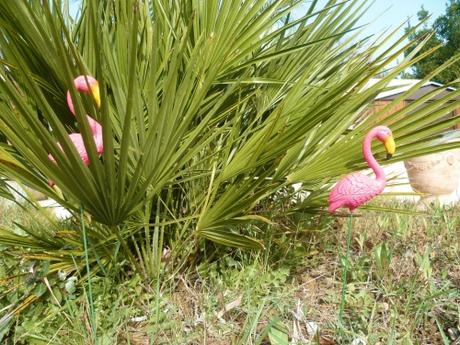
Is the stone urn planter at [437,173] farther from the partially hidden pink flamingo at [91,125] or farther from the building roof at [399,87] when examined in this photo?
the partially hidden pink flamingo at [91,125]

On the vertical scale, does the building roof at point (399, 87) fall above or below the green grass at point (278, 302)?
above

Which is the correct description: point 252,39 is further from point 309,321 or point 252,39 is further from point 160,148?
point 309,321

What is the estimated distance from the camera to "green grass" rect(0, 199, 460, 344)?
3.82ft

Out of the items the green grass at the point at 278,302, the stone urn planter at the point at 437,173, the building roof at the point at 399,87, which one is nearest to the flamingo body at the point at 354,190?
the green grass at the point at 278,302

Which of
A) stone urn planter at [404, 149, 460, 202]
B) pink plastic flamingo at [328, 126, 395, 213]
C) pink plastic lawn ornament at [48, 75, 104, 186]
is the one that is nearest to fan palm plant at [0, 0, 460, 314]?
pink plastic lawn ornament at [48, 75, 104, 186]

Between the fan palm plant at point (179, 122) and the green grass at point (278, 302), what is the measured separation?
145 millimetres

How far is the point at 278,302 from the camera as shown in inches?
51.5

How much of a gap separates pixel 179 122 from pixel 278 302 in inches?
25.1

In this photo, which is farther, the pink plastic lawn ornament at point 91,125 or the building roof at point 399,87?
the building roof at point 399,87

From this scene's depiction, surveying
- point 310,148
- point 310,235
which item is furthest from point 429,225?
point 310,148

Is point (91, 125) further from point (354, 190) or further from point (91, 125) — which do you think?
point (354, 190)

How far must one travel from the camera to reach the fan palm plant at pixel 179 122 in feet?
3.13

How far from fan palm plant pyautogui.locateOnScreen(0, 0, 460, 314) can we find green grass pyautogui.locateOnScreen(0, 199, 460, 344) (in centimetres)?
14

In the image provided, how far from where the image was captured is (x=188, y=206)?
1598 mm
